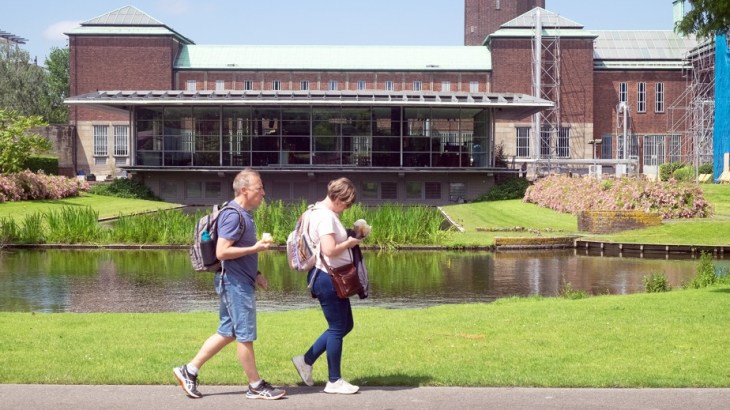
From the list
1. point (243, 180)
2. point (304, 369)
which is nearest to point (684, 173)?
point (304, 369)

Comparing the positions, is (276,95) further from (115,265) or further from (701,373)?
(701,373)

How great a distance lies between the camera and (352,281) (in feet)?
26.9

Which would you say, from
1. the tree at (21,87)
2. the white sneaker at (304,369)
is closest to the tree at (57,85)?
the tree at (21,87)

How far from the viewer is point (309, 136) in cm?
5350

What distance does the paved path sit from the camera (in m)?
7.73

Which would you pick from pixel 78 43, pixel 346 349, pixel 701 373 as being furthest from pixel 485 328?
pixel 78 43

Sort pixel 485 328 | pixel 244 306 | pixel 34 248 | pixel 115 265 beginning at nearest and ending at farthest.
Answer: pixel 244 306
pixel 485 328
pixel 115 265
pixel 34 248

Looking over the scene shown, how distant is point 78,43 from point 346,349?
217 ft

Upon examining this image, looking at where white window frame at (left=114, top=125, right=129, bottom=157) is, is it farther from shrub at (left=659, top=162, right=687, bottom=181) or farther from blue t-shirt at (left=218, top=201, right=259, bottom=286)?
blue t-shirt at (left=218, top=201, right=259, bottom=286)

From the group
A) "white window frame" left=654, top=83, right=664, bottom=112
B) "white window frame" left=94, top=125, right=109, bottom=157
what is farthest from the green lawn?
"white window frame" left=654, top=83, right=664, bottom=112

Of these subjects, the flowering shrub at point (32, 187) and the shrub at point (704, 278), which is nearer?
the shrub at point (704, 278)

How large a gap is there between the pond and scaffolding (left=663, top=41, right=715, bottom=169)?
48853 mm

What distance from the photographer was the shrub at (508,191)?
166 ft

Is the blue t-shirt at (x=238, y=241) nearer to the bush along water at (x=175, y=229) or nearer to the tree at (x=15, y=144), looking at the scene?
the bush along water at (x=175, y=229)
